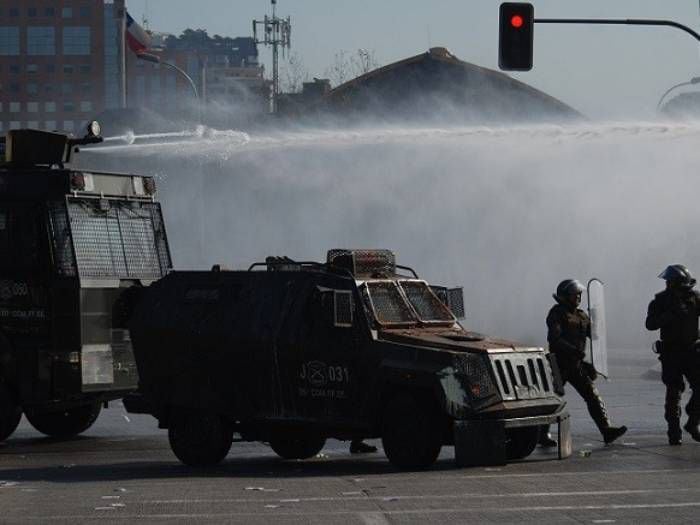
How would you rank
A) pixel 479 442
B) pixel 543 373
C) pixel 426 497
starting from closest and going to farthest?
1. pixel 426 497
2. pixel 479 442
3. pixel 543 373

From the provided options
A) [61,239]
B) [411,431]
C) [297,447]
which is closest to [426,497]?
A: [411,431]

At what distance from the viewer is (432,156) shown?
3872 cm

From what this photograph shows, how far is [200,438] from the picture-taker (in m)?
15.6

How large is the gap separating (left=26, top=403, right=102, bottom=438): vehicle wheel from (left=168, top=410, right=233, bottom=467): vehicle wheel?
392 centimetres

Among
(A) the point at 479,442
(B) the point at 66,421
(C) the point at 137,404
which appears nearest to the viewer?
(A) the point at 479,442

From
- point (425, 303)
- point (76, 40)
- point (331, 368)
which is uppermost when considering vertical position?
point (76, 40)

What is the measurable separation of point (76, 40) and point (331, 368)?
17929cm

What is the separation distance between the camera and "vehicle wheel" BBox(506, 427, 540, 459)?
1527 cm

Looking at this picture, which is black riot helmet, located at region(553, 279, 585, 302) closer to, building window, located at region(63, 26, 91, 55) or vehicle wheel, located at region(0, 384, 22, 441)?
vehicle wheel, located at region(0, 384, 22, 441)

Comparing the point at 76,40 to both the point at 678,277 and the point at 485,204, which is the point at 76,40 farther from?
the point at 678,277

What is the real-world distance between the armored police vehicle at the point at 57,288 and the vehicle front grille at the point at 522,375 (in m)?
4.89

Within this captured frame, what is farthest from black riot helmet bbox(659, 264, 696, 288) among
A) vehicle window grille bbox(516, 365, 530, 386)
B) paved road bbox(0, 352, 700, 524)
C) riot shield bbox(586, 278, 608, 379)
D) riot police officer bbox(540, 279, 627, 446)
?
vehicle window grille bbox(516, 365, 530, 386)

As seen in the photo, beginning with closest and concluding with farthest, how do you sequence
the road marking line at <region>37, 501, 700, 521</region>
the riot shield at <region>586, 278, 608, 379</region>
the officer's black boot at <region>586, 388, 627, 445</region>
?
the road marking line at <region>37, 501, 700, 521</region>, the officer's black boot at <region>586, 388, 627, 445</region>, the riot shield at <region>586, 278, 608, 379</region>

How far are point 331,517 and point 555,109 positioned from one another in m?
52.7
